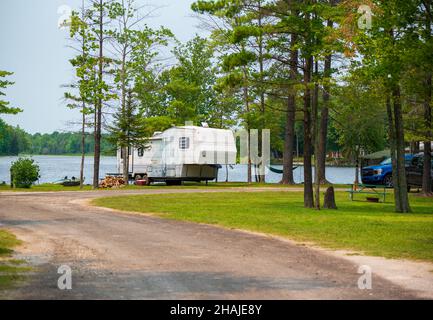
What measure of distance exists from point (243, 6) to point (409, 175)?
19.0 m

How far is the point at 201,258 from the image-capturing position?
1203cm

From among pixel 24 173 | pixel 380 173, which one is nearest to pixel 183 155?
pixel 24 173

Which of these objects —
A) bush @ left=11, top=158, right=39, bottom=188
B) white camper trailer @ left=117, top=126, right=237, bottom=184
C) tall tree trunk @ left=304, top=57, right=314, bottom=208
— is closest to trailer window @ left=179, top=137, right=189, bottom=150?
white camper trailer @ left=117, top=126, right=237, bottom=184

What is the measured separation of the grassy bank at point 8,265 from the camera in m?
9.61

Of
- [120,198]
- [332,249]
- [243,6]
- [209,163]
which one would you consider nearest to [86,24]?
[209,163]

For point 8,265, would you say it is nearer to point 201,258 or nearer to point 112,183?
point 201,258

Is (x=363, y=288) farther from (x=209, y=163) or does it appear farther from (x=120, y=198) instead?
(x=209, y=163)

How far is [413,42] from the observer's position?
1956 centimetres

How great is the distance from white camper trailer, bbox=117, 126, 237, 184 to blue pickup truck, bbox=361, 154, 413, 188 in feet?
28.7

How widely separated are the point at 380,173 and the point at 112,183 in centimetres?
1581

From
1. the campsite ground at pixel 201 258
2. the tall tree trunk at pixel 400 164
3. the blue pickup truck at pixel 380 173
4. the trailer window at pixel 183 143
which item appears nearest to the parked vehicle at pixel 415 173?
the blue pickup truck at pixel 380 173

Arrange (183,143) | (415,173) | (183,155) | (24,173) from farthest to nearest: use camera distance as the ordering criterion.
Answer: (183,143), (183,155), (415,173), (24,173)

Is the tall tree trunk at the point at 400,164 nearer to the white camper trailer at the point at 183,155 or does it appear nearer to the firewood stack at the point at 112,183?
the white camper trailer at the point at 183,155

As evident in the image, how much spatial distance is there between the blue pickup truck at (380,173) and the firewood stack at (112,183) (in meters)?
14.5
